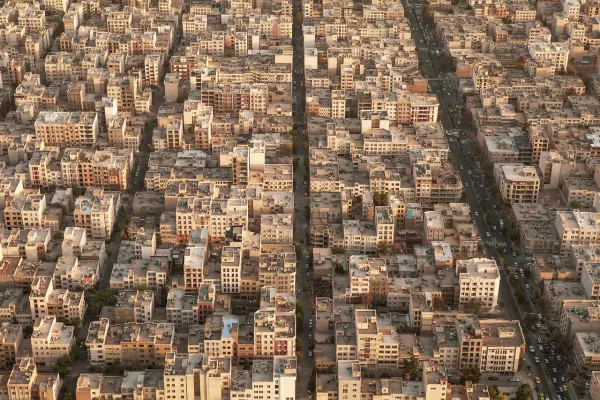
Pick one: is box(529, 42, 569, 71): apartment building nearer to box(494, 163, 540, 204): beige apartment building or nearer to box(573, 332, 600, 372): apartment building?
box(494, 163, 540, 204): beige apartment building

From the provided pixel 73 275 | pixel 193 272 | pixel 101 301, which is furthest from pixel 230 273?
pixel 73 275

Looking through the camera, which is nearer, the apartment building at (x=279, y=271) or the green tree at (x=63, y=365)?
the green tree at (x=63, y=365)

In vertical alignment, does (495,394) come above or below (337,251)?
below

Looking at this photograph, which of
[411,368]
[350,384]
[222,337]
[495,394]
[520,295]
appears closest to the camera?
[350,384]

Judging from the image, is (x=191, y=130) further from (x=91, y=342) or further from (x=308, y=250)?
(x=91, y=342)

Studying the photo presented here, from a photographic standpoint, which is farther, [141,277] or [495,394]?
[141,277]

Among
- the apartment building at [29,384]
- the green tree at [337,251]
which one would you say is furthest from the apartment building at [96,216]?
the apartment building at [29,384]

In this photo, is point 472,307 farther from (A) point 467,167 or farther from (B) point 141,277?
(A) point 467,167

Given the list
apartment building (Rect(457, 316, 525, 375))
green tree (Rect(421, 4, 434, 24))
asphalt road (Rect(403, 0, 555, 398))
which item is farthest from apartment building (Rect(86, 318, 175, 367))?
green tree (Rect(421, 4, 434, 24))

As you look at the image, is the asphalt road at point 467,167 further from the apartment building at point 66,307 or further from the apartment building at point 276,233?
the apartment building at point 66,307
